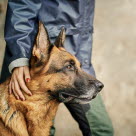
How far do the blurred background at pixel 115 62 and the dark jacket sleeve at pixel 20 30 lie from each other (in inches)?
71.4

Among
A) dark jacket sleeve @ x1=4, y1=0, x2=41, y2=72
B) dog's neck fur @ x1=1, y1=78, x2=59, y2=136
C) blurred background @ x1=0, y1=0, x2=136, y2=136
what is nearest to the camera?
dog's neck fur @ x1=1, y1=78, x2=59, y2=136

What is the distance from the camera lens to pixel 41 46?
240 centimetres

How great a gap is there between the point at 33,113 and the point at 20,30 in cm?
53

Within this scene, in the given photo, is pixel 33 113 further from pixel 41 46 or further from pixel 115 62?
pixel 115 62

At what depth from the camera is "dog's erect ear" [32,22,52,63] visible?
7.79 feet

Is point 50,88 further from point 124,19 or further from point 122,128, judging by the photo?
point 124,19

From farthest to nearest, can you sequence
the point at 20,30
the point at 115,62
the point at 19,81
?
1. the point at 115,62
2. the point at 20,30
3. the point at 19,81

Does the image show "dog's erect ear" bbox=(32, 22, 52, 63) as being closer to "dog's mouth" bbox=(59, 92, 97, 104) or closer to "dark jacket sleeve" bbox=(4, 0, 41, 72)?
"dark jacket sleeve" bbox=(4, 0, 41, 72)

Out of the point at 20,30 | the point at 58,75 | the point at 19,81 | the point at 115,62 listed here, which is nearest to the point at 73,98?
the point at 58,75

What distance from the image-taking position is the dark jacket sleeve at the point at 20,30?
2.45m

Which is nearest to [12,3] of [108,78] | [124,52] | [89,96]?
[89,96]

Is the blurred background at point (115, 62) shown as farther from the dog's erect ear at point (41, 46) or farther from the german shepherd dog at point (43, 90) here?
the dog's erect ear at point (41, 46)

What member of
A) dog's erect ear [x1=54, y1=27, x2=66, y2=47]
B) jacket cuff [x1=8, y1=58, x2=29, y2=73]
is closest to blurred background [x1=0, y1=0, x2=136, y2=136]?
dog's erect ear [x1=54, y1=27, x2=66, y2=47]

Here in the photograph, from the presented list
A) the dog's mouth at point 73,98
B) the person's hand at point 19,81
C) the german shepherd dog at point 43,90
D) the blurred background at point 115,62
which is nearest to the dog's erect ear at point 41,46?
the german shepherd dog at point 43,90
